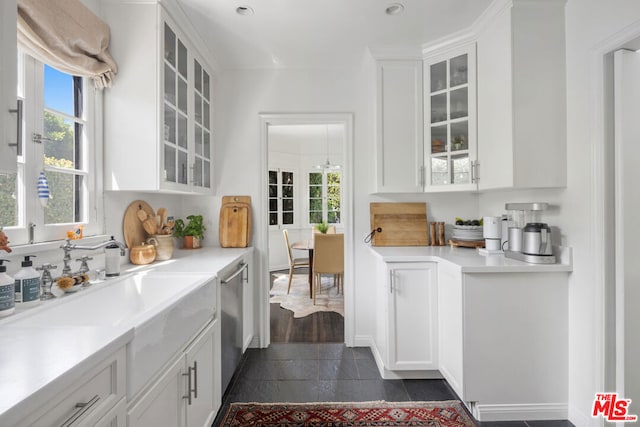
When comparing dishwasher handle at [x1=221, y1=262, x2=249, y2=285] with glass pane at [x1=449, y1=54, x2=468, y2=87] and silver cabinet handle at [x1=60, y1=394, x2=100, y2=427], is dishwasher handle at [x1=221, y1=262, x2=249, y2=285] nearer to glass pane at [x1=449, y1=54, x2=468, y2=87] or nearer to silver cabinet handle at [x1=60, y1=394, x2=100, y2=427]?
silver cabinet handle at [x1=60, y1=394, x2=100, y2=427]

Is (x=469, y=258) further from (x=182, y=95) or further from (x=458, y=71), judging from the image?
(x=182, y=95)

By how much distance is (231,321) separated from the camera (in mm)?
2154

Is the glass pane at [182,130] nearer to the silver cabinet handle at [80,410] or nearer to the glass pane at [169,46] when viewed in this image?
the glass pane at [169,46]

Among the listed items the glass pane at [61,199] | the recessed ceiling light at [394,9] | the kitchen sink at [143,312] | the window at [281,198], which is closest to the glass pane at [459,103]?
the recessed ceiling light at [394,9]

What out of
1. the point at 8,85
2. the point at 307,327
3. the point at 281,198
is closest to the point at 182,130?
the point at 8,85

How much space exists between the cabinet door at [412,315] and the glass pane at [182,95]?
1.78 m

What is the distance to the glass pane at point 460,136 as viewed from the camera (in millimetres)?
2334

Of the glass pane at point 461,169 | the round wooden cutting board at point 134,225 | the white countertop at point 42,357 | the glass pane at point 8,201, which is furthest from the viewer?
the glass pane at point 461,169

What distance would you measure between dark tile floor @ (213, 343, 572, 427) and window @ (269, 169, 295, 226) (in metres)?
3.67

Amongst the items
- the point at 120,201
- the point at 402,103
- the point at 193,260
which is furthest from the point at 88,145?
the point at 402,103

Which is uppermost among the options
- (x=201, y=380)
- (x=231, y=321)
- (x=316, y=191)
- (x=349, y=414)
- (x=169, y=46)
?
(x=169, y=46)

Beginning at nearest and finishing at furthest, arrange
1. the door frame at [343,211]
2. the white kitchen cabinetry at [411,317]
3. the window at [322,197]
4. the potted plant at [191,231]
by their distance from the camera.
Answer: the white kitchen cabinetry at [411,317]
the potted plant at [191,231]
the door frame at [343,211]
the window at [322,197]

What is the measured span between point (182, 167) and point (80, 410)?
163 centimetres

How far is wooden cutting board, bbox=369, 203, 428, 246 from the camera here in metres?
2.73
